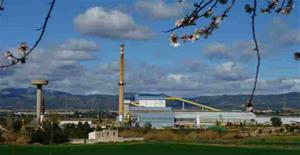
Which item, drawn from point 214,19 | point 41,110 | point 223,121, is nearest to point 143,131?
point 41,110

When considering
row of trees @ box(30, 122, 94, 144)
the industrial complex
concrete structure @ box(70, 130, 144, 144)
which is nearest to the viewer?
row of trees @ box(30, 122, 94, 144)

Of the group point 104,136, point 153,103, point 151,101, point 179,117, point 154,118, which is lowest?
point 104,136

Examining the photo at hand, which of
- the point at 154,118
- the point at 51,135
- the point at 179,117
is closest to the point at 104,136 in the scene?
the point at 51,135

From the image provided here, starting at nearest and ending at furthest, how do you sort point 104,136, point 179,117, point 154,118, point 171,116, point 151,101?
1. point 104,136
2. point 154,118
3. point 171,116
4. point 179,117
5. point 151,101

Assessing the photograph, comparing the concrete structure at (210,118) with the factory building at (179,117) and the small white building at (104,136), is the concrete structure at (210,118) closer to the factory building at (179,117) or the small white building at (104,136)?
the factory building at (179,117)

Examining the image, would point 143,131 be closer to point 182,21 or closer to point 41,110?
point 41,110

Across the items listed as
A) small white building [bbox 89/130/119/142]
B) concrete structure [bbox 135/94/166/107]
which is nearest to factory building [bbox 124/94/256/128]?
concrete structure [bbox 135/94/166/107]

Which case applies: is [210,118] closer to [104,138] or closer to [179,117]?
[179,117]

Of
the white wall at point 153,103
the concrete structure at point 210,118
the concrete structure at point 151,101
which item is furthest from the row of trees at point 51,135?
the concrete structure at point 151,101

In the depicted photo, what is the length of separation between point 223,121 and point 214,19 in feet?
363

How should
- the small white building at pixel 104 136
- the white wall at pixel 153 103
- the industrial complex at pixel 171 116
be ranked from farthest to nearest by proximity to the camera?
the white wall at pixel 153 103 → the industrial complex at pixel 171 116 → the small white building at pixel 104 136

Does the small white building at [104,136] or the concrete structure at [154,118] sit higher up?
Answer: the concrete structure at [154,118]

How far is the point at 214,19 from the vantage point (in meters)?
2.23

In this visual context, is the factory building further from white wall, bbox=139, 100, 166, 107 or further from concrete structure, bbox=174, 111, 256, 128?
white wall, bbox=139, 100, 166, 107
